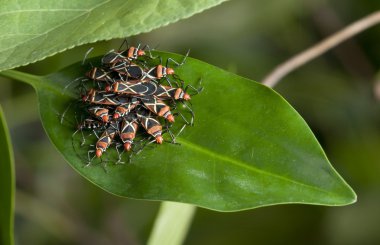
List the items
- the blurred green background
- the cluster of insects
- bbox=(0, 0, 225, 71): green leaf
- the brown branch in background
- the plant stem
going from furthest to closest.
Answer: the blurred green background, the brown branch in background, the plant stem, the cluster of insects, bbox=(0, 0, 225, 71): green leaf

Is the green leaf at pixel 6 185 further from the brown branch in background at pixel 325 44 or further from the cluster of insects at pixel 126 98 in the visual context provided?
the brown branch in background at pixel 325 44

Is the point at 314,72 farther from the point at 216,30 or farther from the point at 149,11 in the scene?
the point at 149,11

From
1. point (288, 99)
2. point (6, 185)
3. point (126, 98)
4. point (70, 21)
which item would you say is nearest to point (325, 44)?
point (126, 98)

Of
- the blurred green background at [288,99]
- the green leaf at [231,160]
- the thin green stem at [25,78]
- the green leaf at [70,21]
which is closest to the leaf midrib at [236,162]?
the green leaf at [231,160]

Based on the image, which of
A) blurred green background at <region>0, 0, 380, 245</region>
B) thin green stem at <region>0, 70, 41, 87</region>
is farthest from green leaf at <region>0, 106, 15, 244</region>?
blurred green background at <region>0, 0, 380, 245</region>

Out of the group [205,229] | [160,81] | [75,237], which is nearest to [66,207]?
[75,237]

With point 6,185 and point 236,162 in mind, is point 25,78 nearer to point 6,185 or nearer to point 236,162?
point 6,185

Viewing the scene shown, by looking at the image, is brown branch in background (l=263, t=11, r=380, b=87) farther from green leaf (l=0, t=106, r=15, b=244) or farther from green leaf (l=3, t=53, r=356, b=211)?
green leaf (l=0, t=106, r=15, b=244)
